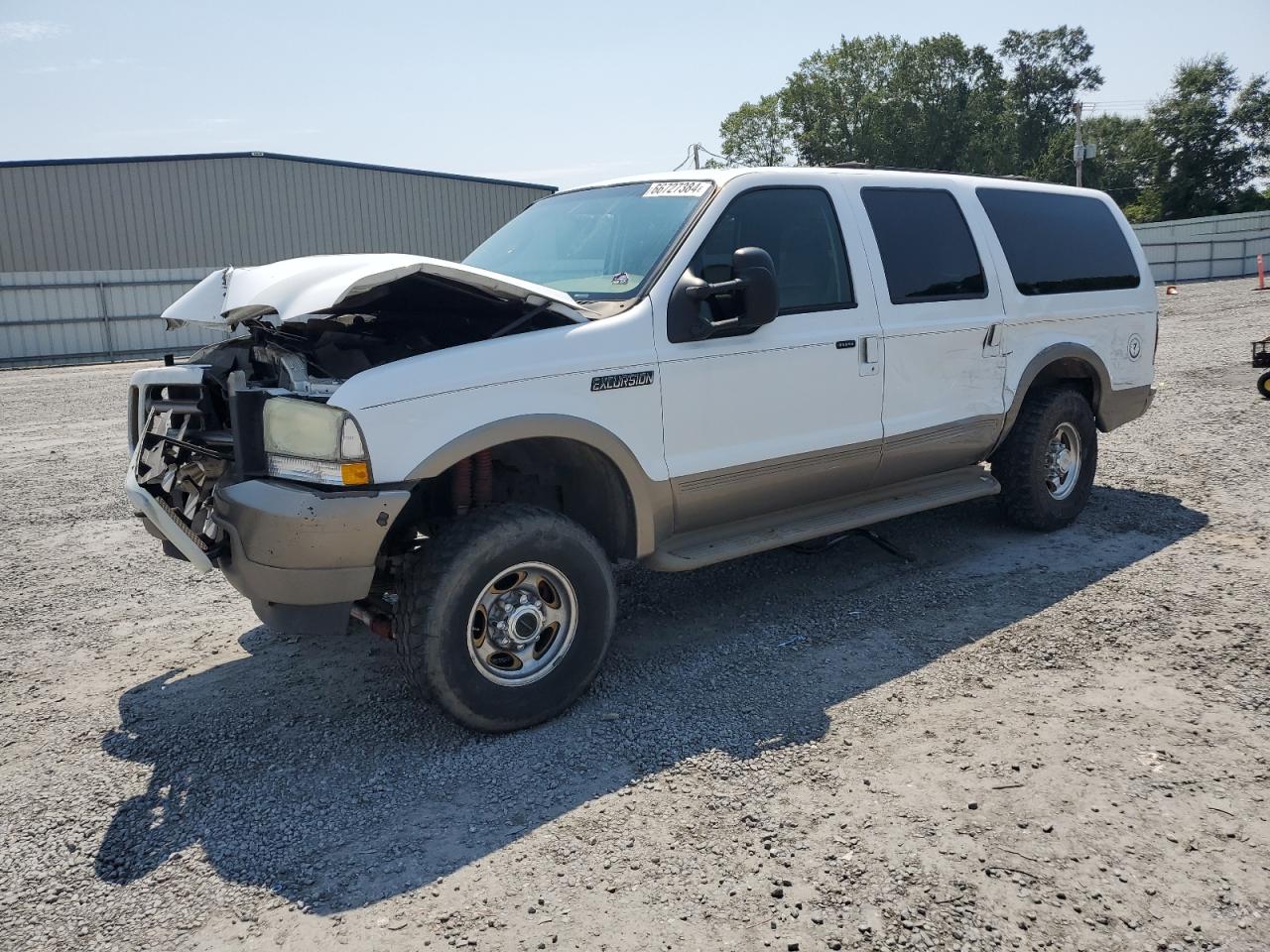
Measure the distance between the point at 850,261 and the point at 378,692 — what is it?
3059mm

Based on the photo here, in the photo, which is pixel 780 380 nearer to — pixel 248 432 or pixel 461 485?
pixel 461 485

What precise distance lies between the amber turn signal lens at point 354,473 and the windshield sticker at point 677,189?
82.3 inches

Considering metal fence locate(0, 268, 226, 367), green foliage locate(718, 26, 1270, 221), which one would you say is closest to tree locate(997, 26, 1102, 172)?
green foliage locate(718, 26, 1270, 221)

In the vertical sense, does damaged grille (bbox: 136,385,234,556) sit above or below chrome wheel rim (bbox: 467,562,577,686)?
above

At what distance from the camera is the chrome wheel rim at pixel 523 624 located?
3.92m

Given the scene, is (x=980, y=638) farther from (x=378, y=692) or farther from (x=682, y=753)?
(x=378, y=692)

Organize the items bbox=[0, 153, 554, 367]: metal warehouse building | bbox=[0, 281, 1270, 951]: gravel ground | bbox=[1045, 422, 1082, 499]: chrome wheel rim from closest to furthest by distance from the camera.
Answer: bbox=[0, 281, 1270, 951]: gravel ground < bbox=[1045, 422, 1082, 499]: chrome wheel rim < bbox=[0, 153, 554, 367]: metal warehouse building

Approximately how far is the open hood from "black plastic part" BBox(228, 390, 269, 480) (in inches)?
13.2

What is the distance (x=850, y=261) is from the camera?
16.5ft

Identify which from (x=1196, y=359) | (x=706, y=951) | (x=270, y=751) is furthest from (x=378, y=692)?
(x=1196, y=359)

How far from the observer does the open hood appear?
11.9 feet

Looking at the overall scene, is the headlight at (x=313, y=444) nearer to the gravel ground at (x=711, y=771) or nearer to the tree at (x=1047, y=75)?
the gravel ground at (x=711, y=771)

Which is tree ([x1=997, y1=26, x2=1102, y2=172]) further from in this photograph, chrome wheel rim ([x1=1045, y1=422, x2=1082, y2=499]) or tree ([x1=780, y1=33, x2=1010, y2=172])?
chrome wheel rim ([x1=1045, y1=422, x2=1082, y2=499])

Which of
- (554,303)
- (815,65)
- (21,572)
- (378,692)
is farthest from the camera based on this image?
(815,65)
